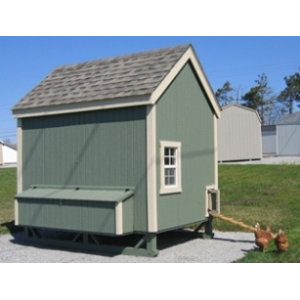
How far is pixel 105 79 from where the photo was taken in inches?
466

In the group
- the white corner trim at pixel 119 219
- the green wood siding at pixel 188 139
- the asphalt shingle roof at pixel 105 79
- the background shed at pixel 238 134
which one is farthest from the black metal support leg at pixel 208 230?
the background shed at pixel 238 134

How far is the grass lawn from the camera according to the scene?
10.7m

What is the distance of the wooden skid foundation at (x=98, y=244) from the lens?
34.3 ft

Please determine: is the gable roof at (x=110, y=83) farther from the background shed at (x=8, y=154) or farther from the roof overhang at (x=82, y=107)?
the background shed at (x=8, y=154)

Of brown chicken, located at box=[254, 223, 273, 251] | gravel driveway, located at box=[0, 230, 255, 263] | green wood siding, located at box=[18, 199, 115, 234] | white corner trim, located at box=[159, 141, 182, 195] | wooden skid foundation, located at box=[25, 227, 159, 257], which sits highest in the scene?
white corner trim, located at box=[159, 141, 182, 195]

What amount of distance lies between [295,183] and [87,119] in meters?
11.5

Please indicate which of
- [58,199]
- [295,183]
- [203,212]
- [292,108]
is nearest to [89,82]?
[58,199]

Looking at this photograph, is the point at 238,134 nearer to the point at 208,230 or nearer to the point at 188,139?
the point at 208,230

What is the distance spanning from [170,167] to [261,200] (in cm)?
727

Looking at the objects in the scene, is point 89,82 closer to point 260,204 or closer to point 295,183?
point 260,204

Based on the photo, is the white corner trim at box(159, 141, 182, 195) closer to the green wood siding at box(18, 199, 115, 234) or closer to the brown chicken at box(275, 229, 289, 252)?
the green wood siding at box(18, 199, 115, 234)

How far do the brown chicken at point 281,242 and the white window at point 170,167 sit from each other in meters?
2.52

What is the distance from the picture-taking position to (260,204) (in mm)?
16656

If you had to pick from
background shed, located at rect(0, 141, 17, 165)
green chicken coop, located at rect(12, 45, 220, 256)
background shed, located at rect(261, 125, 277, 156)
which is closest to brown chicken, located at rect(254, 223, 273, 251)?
green chicken coop, located at rect(12, 45, 220, 256)
